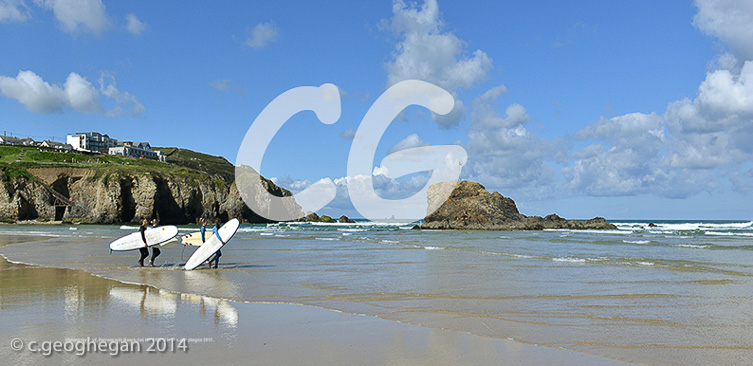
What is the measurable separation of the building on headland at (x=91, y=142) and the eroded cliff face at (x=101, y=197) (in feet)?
213

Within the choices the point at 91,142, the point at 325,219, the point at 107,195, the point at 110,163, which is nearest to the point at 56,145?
the point at 91,142

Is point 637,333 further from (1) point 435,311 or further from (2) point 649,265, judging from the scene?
(2) point 649,265

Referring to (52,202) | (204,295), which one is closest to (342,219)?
(52,202)

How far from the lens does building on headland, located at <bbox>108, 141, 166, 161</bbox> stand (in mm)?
143750

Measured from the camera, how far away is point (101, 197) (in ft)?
276

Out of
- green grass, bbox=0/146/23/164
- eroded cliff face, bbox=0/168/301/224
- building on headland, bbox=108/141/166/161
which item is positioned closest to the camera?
eroded cliff face, bbox=0/168/301/224

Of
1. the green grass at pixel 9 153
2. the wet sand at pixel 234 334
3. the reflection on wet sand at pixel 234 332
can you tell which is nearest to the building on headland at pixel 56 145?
the green grass at pixel 9 153

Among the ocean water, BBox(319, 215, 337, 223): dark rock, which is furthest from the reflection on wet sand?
BBox(319, 215, 337, 223): dark rock

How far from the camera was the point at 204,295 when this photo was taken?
34.7 feet

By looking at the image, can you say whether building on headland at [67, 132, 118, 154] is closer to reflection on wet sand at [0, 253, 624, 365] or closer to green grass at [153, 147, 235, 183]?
green grass at [153, 147, 235, 183]

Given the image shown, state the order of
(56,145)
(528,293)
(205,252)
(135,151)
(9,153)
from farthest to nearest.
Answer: (135,151) < (56,145) < (9,153) < (205,252) < (528,293)

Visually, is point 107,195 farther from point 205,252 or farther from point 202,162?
point 205,252

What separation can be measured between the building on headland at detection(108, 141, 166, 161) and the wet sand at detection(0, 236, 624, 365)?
5583 inches

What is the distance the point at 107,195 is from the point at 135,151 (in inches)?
2853
